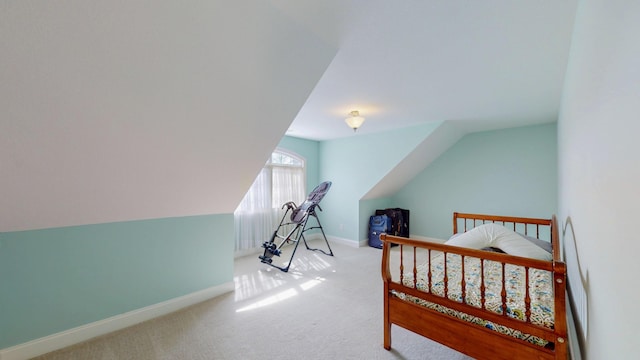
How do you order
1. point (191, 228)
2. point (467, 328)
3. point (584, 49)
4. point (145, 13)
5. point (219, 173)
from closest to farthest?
point (145, 13) < point (584, 49) < point (467, 328) < point (219, 173) < point (191, 228)

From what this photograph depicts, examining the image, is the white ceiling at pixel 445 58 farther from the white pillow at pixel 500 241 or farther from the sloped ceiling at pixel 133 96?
the white pillow at pixel 500 241

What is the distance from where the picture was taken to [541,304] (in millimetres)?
1527

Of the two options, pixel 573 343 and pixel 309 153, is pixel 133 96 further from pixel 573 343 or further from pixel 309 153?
pixel 309 153

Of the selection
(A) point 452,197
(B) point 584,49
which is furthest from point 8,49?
(A) point 452,197

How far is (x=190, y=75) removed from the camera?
1.48 meters

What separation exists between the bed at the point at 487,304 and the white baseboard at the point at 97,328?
2.12 metres

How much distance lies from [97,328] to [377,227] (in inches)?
169

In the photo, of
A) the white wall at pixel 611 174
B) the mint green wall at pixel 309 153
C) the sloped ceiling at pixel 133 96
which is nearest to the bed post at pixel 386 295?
the white wall at pixel 611 174

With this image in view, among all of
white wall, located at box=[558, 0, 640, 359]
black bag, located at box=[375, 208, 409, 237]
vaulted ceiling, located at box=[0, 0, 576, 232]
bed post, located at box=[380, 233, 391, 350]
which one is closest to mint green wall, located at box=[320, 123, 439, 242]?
black bag, located at box=[375, 208, 409, 237]

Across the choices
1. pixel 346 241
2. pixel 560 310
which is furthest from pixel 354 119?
pixel 346 241

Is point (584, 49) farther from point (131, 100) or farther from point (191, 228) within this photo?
point (191, 228)

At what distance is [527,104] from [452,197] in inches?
92.6

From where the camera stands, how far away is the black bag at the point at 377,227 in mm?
5043

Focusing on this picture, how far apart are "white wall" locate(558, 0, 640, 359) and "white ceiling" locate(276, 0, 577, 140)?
0.45 metres
